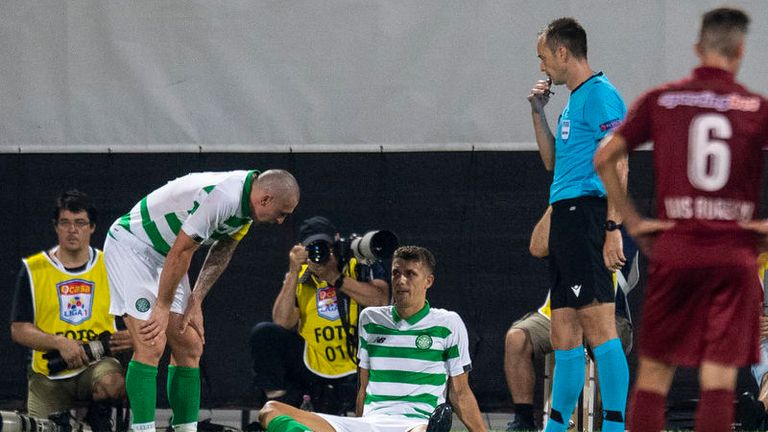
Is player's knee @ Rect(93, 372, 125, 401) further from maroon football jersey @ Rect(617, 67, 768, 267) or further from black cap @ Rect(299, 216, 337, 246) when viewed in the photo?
maroon football jersey @ Rect(617, 67, 768, 267)

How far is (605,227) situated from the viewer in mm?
4598

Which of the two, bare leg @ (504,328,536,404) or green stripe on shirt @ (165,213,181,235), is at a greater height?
green stripe on shirt @ (165,213,181,235)

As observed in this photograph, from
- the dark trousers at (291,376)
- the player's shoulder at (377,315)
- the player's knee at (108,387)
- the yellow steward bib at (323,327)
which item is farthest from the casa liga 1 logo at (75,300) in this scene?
the player's shoulder at (377,315)

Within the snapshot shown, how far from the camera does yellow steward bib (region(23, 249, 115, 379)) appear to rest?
20.9ft

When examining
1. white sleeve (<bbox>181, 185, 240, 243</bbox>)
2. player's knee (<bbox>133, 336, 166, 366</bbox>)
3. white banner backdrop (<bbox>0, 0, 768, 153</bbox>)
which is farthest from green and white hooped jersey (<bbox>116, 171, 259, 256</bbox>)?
white banner backdrop (<bbox>0, 0, 768, 153</bbox>)

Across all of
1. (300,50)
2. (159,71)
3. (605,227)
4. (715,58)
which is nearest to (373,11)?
(300,50)

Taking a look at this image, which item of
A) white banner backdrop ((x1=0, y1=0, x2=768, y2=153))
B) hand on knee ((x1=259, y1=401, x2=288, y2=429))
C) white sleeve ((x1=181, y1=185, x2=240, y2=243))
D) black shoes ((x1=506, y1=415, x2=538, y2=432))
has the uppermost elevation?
white banner backdrop ((x1=0, y1=0, x2=768, y2=153))

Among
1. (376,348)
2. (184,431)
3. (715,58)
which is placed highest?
(715,58)

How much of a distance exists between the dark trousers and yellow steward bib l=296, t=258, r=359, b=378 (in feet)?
0.15

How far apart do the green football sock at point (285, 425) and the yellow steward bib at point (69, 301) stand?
5.64ft

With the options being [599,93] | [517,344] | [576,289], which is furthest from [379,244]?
[599,93]

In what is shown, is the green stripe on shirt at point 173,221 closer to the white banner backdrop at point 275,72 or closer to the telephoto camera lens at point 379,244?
the telephoto camera lens at point 379,244

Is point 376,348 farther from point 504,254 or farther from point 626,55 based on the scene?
point 626,55

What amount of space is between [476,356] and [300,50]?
211cm
